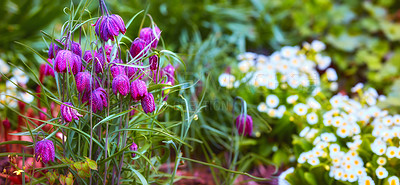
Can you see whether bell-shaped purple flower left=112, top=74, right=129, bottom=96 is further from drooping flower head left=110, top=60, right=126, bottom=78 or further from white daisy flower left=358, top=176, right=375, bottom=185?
white daisy flower left=358, top=176, right=375, bottom=185

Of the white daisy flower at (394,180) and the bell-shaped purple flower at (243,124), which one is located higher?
the bell-shaped purple flower at (243,124)

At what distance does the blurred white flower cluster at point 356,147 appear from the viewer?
4.63 feet

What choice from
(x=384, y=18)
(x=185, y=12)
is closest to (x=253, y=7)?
(x=185, y=12)

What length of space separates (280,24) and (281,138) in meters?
1.71

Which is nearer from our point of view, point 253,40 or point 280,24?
point 253,40

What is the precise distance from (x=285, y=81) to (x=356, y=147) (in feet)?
2.35

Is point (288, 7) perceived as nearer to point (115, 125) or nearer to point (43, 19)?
point (43, 19)

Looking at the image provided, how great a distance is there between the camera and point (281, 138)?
1.98m

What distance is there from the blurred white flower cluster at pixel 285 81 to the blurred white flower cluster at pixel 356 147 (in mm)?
113

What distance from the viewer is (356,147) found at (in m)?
1.54

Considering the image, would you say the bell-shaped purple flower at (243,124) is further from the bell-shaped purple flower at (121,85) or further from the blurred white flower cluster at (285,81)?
the bell-shaped purple flower at (121,85)

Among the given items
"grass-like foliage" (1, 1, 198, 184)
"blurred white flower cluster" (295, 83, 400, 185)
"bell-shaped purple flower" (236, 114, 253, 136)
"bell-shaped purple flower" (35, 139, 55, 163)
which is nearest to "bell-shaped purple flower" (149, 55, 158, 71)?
"grass-like foliage" (1, 1, 198, 184)

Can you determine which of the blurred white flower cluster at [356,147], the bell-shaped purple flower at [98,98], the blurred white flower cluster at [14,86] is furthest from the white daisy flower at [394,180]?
the blurred white flower cluster at [14,86]

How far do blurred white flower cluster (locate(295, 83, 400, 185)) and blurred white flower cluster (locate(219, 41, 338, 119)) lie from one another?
11cm
